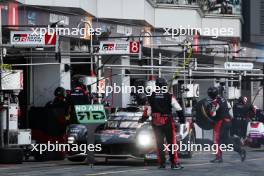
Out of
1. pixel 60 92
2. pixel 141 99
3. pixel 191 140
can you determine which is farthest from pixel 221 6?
pixel 191 140

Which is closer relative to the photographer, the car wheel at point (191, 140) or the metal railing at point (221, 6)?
the car wheel at point (191, 140)

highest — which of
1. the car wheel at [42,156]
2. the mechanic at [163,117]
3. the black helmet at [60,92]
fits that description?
the black helmet at [60,92]

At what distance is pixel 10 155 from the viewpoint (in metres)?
17.5

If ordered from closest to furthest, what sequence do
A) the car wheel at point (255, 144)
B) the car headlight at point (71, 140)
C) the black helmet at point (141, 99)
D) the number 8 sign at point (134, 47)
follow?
the car headlight at point (71, 140)
the number 8 sign at point (134, 47)
the black helmet at point (141, 99)
the car wheel at point (255, 144)

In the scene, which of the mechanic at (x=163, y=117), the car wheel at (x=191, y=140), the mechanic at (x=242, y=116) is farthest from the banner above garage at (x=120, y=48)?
the mechanic at (x=242, y=116)

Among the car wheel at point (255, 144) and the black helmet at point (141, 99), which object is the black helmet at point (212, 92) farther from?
the car wheel at point (255, 144)

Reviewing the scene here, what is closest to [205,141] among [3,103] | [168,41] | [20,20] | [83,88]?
[83,88]

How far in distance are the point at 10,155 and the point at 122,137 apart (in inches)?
114

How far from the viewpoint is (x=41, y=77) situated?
25.0 meters

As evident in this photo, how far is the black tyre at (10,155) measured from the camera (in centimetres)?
1744

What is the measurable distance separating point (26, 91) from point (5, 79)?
6.65m

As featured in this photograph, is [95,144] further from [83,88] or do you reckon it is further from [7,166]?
[83,88]

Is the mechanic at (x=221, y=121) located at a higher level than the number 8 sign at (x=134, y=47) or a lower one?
lower

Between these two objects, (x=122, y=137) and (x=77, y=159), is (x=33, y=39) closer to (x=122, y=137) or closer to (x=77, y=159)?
(x=77, y=159)
